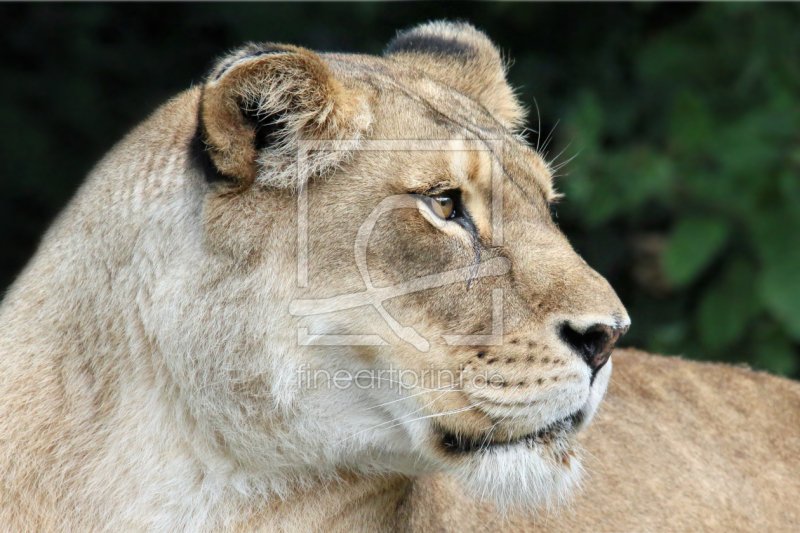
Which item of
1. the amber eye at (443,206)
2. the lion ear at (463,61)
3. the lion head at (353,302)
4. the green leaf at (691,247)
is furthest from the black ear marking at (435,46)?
the green leaf at (691,247)

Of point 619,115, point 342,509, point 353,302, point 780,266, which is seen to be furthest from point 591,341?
point 619,115

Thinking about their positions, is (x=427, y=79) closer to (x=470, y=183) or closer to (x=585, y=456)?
(x=470, y=183)

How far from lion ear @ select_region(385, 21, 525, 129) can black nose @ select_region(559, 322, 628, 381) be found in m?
1.29

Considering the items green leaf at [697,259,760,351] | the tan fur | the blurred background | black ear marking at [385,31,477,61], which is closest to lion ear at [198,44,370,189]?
black ear marking at [385,31,477,61]

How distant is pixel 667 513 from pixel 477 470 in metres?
1.01

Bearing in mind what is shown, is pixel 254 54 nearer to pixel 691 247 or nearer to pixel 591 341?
pixel 591 341

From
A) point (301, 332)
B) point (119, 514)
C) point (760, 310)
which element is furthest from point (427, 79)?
point (760, 310)

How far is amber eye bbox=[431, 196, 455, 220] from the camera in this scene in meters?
2.70

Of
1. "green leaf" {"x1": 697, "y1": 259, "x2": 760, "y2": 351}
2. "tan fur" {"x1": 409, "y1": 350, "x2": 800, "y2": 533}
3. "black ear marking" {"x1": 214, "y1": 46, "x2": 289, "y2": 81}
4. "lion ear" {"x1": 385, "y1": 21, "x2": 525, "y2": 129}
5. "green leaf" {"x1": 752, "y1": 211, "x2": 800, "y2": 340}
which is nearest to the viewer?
"black ear marking" {"x1": 214, "y1": 46, "x2": 289, "y2": 81}
